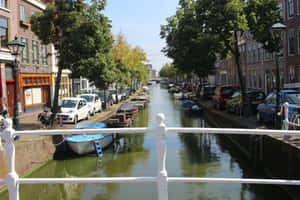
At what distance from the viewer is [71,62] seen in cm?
2017

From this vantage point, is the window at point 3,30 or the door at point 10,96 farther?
the door at point 10,96

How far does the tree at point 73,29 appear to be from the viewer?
742 inches

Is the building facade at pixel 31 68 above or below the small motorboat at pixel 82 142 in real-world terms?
above

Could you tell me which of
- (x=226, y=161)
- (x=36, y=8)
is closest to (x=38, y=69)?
(x=36, y=8)

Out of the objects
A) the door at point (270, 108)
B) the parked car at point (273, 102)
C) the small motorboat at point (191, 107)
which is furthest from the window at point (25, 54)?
the door at point (270, 108)

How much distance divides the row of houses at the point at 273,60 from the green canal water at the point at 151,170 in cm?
717

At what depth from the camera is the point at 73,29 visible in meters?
19.0

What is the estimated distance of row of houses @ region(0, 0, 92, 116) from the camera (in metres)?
23.2

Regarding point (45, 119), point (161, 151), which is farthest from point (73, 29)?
point (161, 151)

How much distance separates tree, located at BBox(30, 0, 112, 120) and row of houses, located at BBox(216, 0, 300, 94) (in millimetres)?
10952

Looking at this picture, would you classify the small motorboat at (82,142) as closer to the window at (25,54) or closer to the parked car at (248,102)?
the parked car at (248,102)

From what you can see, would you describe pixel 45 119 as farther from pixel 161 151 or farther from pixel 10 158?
pixel 161 151

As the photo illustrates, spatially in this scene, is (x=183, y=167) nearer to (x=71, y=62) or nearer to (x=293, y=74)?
(x=71, y=62)

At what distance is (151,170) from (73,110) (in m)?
10.7
